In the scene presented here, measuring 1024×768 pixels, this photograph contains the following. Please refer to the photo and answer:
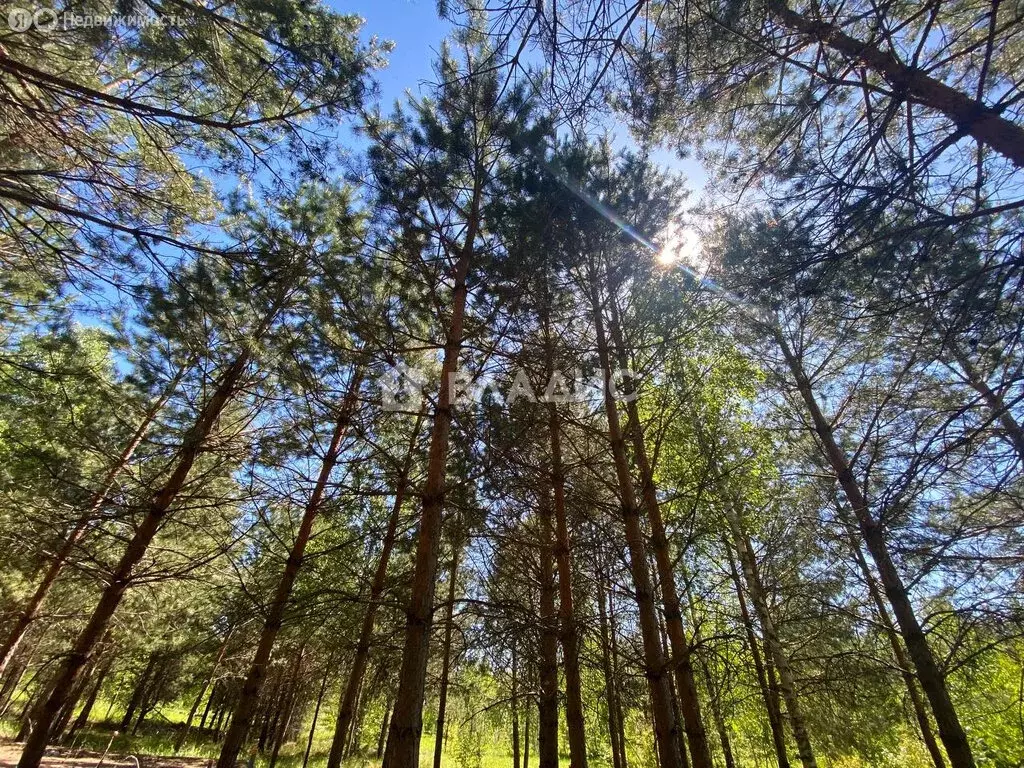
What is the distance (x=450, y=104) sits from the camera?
5.12 metres

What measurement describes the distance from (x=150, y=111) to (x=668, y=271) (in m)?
5.23

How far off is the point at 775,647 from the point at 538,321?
6303 mm

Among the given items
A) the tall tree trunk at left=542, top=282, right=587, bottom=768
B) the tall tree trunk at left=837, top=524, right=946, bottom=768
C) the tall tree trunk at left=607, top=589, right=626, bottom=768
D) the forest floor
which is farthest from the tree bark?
the forest floor

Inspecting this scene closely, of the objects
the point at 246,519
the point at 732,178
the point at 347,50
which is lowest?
the point at 246,519

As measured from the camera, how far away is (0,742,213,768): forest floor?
1127 centimetres

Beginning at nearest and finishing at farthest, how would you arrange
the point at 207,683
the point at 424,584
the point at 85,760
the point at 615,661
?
the point at 424,584 < the point at 615,661 < the point at 207,683 < the point at 85,760

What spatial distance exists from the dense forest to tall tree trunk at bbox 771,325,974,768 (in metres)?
0.05

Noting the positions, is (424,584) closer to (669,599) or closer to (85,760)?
(669,599)

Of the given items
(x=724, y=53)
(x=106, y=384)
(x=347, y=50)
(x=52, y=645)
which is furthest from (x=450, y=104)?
(x=52, y=645)

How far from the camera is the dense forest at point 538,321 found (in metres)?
3.12

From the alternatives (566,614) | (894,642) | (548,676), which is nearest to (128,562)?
(566,614)

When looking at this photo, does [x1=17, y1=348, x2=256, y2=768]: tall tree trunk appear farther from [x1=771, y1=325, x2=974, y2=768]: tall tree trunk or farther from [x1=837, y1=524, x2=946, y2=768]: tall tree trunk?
[x1=837, y1=524, x2=946, y2=768]: tall tree trunk

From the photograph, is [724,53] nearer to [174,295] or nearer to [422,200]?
[422,200]

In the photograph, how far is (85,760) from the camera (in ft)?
41.5
